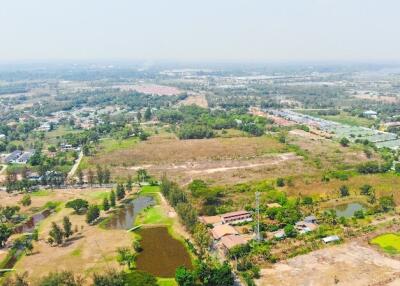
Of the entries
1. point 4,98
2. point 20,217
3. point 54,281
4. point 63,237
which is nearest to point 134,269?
point 54,281

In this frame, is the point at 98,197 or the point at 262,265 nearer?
the point at 262,265

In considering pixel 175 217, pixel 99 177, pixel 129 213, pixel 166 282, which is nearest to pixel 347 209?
pixel 175 217

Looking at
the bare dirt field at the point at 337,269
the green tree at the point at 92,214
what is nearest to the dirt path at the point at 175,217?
the green tree at the point at 92,214

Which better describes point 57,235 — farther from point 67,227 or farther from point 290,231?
point 290,231

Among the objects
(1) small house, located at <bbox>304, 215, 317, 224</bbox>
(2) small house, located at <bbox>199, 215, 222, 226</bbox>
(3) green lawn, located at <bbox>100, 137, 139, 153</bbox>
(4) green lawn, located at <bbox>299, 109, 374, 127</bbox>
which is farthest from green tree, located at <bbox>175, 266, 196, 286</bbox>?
(4) green lawn, located at <bbox>299, 109, 374, 127</bbox>

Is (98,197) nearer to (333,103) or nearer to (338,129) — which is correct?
(338,129)

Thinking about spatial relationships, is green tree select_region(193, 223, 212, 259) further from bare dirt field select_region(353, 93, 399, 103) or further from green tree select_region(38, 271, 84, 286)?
bare dirt field select_region(353, 93, 399, 103)
